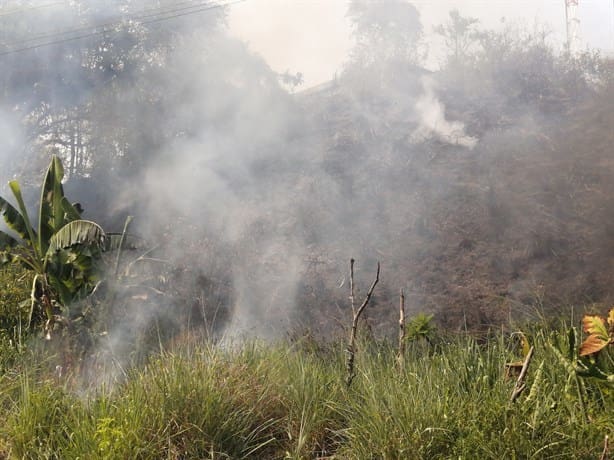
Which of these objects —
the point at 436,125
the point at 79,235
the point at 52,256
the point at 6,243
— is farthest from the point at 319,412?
the point at 436,125

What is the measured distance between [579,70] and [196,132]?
30.4 ft

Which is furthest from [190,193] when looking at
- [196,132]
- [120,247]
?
[120,247]

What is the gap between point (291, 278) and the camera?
862 cm

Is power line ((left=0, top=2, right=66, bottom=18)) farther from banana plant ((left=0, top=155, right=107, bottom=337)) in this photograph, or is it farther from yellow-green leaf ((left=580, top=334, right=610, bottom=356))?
yellow-green leaf ((left=580, top=334, right=610, bottom=356))

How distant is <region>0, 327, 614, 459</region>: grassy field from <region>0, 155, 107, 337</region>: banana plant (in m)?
2.99

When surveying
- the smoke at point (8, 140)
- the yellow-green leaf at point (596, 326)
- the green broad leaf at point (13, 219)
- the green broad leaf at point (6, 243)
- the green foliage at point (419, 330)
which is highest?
the smoke at point (8, 140)

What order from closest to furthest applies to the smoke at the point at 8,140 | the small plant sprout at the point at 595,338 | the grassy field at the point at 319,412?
the grassy field at the point at 319,412 < the small plant sprout at the point at 595,338 < the smoke at the point at 8,140

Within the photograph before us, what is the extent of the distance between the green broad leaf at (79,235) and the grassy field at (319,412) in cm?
241

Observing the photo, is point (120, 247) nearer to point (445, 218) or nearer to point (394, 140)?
point (445, 218)

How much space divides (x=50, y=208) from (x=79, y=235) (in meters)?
1.64

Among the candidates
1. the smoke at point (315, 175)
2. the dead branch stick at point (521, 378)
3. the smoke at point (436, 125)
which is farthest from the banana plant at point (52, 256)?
the smoke at point (436, 125)

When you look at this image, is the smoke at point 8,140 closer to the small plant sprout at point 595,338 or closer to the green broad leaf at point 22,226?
the green broad leaf at point 22,226

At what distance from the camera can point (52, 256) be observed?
7.43 metres

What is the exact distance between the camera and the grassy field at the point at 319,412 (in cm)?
315
